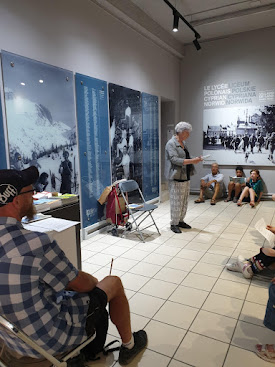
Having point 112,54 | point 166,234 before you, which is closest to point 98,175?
point 166,234

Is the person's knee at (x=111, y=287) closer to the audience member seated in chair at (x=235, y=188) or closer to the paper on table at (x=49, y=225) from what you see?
the paper on table at (x=49, y=225)

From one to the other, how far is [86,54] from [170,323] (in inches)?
Result: 156

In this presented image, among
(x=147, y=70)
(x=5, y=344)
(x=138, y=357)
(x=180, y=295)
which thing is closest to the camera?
(x=5, y=344)

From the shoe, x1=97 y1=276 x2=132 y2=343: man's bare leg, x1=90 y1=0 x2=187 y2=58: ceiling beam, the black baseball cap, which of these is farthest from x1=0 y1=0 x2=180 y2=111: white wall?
the shoe

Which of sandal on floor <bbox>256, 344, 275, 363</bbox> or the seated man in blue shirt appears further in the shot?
the seated man in blue shirt

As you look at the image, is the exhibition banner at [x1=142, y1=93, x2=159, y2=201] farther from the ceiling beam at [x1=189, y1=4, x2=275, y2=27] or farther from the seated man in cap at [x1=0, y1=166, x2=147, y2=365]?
the seated man in cap at [x1=0, y1=166, x2=147, y2=365]

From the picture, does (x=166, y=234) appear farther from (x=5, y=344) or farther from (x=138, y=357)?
(x=5, y=344)

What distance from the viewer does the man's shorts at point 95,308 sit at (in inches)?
59.0

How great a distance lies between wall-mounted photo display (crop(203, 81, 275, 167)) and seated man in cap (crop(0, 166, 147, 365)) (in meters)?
6.64

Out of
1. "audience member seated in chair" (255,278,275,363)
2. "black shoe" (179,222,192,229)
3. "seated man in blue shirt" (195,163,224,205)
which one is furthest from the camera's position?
"seated man in blue shirt" (195,163,224,205)

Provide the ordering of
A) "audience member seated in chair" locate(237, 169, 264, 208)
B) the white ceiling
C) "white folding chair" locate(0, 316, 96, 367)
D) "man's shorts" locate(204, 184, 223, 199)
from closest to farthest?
"white folding chair" locate(0, 316, 96, 367) < the white ceiling < "audience member seated in chair" locate(237, 169, 264, 208) < "man's shorts" locate(204, 184, 223, 199)

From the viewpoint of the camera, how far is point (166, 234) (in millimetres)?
4645

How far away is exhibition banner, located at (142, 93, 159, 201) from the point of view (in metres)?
6.23

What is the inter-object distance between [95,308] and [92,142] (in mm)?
3375
